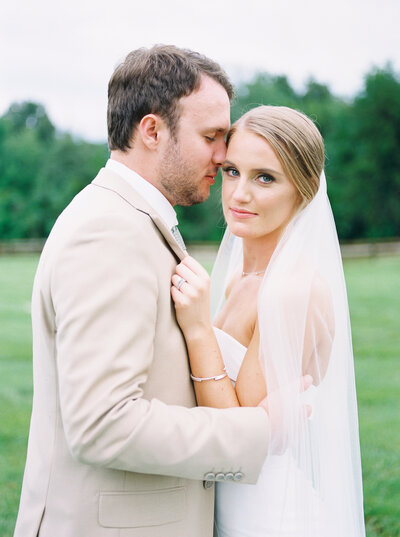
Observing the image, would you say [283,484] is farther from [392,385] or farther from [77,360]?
[392,385]

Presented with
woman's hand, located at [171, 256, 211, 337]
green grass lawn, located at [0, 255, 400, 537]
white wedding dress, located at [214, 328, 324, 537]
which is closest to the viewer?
woman's hand, located at [171, 256, 211, 337]

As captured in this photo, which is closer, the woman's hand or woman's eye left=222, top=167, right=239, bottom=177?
the woman's hand

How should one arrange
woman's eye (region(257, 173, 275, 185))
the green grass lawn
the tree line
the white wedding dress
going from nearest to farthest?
the white wedding dress, woman's eye (region(257, 173, 275, 185)), the green grass lawn, the tree line

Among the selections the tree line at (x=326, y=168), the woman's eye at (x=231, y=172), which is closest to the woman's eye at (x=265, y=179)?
the woman's eye at (x=231, y=172)

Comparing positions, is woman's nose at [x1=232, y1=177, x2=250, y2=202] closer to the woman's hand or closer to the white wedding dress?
the woman's hand

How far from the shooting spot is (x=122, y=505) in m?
2.19

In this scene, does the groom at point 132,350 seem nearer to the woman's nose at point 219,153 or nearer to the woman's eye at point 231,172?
the woman's nose at point 219,153

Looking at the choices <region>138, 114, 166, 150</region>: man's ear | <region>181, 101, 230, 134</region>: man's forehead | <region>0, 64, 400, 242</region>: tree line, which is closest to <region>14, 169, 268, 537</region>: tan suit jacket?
<region>138, 114, 166, 150</region>: man's ear

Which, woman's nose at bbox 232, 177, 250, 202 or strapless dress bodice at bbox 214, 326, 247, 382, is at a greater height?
woman's nose at bbox 232, 177, 250, 202

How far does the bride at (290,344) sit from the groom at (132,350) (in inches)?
10.0

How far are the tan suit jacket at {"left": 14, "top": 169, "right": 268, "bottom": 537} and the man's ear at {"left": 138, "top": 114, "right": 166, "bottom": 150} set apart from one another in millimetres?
208

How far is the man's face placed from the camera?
97.9 inches

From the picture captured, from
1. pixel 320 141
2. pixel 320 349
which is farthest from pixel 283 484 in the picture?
pixel 320 141

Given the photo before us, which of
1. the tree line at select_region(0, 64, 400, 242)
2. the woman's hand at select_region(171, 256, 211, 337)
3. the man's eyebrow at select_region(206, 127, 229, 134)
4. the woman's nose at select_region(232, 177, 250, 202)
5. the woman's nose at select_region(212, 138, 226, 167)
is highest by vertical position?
the man's eyebrow at select_region(206, 127, 229, 134)
